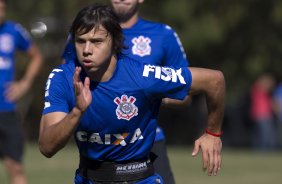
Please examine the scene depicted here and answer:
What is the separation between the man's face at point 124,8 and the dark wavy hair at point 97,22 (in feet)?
4.51

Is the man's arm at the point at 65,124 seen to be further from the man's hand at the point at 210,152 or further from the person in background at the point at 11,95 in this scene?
the person in background at the point at 11,95

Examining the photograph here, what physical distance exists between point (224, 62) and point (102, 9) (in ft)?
63.1

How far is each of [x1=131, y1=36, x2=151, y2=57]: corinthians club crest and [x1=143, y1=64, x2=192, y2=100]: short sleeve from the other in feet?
4.32

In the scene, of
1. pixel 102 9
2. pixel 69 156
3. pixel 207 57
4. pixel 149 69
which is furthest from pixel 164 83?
pixel 207 57

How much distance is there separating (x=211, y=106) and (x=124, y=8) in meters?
1.58

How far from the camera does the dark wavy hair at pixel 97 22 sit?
5895mm

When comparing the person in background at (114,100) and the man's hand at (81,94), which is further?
the person in background at (114,100)

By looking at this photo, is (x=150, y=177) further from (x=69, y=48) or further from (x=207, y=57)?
(x=207, y=57)

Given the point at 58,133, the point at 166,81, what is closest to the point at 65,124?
the point at 58,133

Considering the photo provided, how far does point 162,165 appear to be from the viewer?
274 inches

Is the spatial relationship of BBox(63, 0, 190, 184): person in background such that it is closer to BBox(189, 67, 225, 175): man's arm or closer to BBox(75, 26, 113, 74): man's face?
BBox(189, 67, 225, 175): man's arm

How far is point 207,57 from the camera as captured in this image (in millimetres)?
25000

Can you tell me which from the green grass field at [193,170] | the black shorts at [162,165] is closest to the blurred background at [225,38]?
the green grass field at [193,170]

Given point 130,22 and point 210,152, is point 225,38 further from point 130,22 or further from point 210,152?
point 210,152
